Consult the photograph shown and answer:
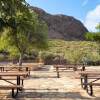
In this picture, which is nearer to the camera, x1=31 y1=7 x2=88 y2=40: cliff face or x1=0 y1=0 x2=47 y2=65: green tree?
x1=0 y1=0 x2=47 y2=65: green tree

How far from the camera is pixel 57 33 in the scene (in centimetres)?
10688

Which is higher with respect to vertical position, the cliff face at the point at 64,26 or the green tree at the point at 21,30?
the cliff face at the point at 64,26

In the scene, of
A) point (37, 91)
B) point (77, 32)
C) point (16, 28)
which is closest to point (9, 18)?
point (16, 28)

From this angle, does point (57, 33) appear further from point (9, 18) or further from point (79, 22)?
point (9, 18)

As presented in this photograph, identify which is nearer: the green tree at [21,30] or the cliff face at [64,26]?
the green tree at [21,30]

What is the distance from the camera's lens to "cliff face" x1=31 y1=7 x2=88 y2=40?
111 meters

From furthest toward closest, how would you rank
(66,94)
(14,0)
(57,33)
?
(57,33) → (66,94) → (14,0)

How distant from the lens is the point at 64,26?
113438mm

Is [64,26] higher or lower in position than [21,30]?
higher

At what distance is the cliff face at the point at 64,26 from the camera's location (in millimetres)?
110562

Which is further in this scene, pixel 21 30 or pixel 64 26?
pixel 64 26

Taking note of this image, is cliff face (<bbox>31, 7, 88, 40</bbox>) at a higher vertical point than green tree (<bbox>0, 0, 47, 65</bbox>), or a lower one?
higher

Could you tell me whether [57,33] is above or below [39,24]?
above

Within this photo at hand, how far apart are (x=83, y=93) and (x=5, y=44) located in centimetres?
1414
